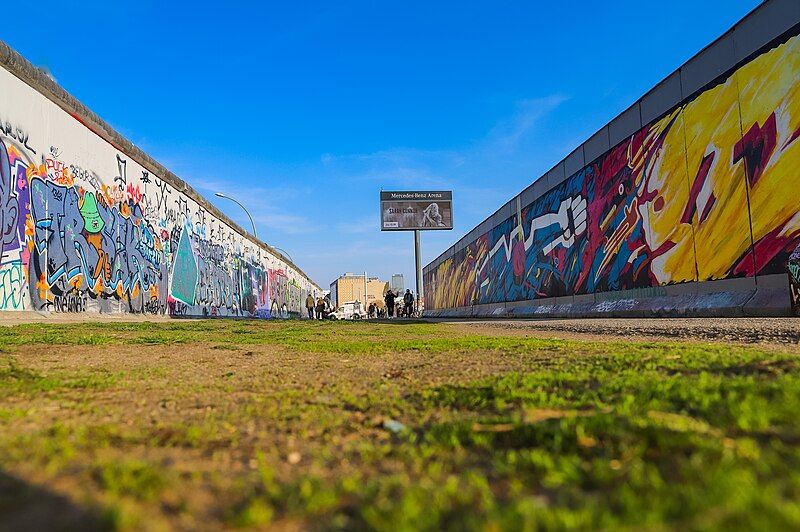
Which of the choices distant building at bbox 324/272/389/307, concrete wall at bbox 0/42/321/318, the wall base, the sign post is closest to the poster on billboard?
the sign post

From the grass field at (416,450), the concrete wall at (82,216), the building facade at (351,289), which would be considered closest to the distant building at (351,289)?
the building facade at (351,289)

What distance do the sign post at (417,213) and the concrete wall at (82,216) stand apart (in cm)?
2288

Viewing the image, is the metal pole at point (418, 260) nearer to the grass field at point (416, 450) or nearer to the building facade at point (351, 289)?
the grass field at point (416, 450)

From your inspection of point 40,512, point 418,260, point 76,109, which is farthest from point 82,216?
point 418,260

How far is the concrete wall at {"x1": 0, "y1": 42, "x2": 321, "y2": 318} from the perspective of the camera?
32.7 ft

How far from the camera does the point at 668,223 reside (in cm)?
1238

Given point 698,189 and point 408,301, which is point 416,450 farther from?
point 408,301

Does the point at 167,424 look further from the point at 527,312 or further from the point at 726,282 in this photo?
the point at 527,312

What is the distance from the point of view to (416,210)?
1734 inches

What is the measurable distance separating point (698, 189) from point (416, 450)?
1191 centimetres

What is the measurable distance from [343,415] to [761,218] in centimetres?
A: 1018

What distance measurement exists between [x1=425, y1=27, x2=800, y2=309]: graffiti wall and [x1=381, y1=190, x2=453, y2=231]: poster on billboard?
24.1 meters

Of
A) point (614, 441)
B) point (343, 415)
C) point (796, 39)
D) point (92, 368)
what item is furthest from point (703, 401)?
point (796, 39)

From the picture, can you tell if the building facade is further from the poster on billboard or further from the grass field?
the grass field
